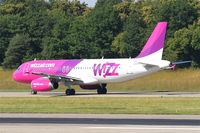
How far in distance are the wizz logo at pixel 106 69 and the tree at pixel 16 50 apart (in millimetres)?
35891

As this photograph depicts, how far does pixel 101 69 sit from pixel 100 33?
133ft

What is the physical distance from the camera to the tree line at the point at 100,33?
85.0m

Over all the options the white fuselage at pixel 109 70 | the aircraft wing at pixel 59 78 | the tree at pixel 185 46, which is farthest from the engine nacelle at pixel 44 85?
the tree at pixel 185 46

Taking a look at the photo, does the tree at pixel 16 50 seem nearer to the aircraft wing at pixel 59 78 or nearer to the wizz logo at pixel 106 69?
the aircraft wing at pixel 59 78

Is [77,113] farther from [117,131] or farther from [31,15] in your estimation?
[31,15]

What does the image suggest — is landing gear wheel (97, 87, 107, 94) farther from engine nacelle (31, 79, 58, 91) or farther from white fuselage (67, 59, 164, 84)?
engine nacelle (31, 79, 58, 91)

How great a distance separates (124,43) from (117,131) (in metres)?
67.9

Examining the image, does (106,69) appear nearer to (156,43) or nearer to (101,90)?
(101,90)

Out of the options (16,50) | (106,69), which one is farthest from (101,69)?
(16,50)

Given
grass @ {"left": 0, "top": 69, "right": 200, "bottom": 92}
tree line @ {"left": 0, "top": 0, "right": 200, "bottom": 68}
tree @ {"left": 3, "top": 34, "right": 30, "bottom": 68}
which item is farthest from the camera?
tree @ {"left": 3, "top": 34, "right": 30, "bottom": 68}

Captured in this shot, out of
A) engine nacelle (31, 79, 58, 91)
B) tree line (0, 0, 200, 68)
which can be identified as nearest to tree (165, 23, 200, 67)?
tree line (0, 0, 200, 68)

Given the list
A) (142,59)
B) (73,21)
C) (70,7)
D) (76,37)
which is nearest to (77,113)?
(142,59)

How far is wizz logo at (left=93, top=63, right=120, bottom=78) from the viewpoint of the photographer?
2143 inches

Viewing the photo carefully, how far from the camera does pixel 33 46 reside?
96938 mm
